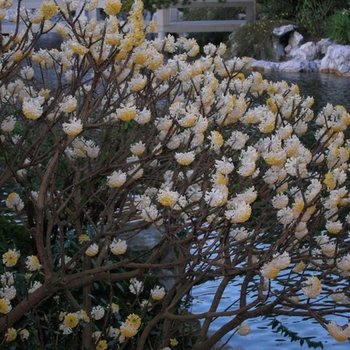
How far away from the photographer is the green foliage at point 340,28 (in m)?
18.9

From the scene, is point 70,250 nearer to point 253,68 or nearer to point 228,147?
point 228,147

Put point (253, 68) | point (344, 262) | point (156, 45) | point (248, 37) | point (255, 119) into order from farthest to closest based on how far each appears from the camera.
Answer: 1. point (248, 37)
2. point (253, 68)
3. point (156, 45)
4. point (255, 119)
5. point (344, 262)

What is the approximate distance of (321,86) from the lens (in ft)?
48.2

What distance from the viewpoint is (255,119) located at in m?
3.14

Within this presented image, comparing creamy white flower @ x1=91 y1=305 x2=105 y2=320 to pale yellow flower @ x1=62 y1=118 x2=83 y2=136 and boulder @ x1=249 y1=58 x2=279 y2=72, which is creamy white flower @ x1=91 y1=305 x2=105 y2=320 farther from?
boulder @ x1=249 y1=58 x2=279 y2=72

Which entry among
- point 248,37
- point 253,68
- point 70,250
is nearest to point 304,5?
point 248,37

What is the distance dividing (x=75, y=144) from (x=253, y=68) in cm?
1594

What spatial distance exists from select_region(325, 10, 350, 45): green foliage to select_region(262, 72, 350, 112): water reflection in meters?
1.82

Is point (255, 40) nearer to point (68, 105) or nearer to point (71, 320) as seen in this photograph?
point (71, 320)

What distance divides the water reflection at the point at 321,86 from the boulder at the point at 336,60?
0.28 meters

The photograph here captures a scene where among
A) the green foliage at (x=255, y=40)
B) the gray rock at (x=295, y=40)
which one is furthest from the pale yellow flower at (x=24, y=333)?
the gray rock at (x=295, y=40)

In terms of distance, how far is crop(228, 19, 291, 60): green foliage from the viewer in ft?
65.8

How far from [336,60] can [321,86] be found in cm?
328

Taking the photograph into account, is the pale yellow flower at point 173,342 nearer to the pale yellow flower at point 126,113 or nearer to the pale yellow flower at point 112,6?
the pale yellow flower at point 126,113
